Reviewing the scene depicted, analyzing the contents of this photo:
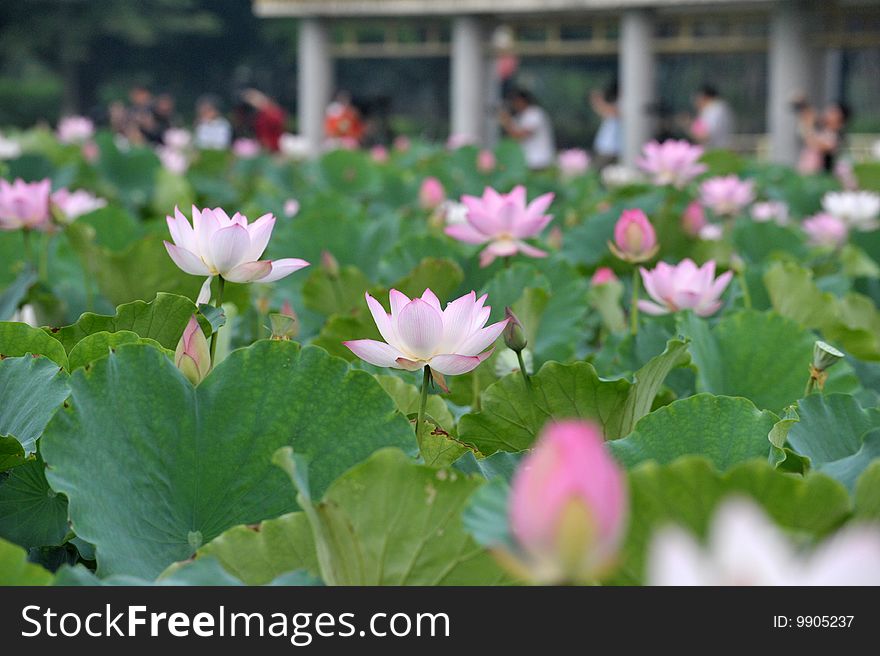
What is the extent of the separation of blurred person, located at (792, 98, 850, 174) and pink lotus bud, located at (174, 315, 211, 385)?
492cm

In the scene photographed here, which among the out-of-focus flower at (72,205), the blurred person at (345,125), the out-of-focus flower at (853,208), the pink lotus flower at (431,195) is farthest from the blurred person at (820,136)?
the out-of-focus flower at (72,205)

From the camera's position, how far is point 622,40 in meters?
7.66

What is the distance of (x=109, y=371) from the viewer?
0.74 meters

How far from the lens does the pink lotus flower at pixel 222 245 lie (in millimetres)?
913

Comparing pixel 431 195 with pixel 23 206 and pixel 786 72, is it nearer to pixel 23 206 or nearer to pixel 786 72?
pixel 23 206

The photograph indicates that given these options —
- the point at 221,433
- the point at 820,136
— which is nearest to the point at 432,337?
the point at 221,433

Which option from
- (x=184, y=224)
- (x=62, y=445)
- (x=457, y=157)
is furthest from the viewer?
(x=457, y=157)

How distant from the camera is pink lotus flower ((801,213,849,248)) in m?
2.41

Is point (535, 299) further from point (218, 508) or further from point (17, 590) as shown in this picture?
point (17, 590)

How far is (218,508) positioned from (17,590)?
8.8 inches

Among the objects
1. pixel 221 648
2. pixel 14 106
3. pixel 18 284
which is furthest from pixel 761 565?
pixel 14 106

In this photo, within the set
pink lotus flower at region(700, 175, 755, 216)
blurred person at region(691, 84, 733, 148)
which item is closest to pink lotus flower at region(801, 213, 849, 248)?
pink lotus flower at region(700, 175, 755, 216)

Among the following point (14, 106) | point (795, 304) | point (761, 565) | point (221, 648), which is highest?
point (761, 565)

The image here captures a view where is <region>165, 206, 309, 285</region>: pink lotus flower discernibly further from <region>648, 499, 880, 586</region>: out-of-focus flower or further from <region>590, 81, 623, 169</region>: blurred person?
<region>590, 81, 623, 169</region>: blurred person
